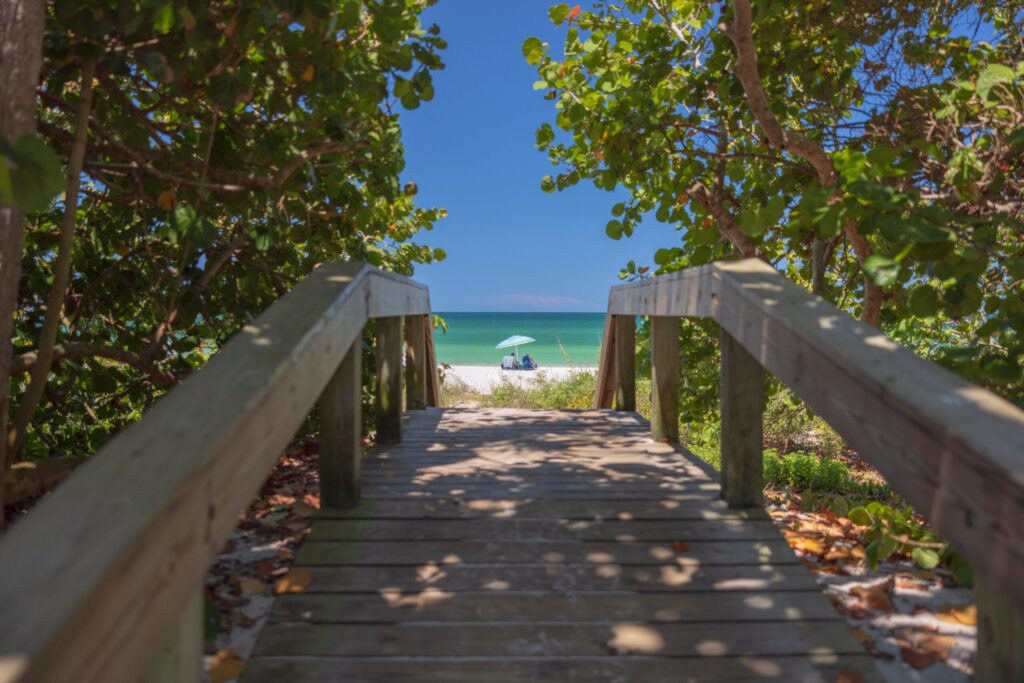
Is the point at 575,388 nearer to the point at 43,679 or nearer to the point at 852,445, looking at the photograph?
the point at 852,445

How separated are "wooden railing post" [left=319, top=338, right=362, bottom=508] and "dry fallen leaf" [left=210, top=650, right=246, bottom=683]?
894 mm

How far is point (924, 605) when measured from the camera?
220 centimetres

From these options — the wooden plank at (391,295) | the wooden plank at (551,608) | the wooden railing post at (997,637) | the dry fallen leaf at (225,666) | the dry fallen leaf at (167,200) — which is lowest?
the dry fallen leaf at (225,666)

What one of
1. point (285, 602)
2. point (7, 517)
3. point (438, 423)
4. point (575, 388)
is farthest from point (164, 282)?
point (575, 388)

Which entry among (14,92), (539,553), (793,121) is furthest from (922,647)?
(793,121)

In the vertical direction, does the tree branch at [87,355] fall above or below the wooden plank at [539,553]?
above

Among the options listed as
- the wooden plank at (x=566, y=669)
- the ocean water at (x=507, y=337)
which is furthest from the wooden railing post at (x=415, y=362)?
the ocean water at (x=507, y=337)

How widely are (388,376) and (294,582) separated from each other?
1803 mm

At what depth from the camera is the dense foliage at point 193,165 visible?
279 centimetres

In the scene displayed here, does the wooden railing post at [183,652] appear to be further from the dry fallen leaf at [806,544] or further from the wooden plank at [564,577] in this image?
the dry fallen leaf at [806,544]

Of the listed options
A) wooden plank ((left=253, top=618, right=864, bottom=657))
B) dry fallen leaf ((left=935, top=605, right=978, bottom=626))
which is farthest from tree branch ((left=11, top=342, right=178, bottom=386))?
dry fallen leaf ((left=935, top=605, right=978, bottom=626))

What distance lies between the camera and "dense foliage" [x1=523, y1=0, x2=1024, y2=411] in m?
3.71

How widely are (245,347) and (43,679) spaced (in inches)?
37.7

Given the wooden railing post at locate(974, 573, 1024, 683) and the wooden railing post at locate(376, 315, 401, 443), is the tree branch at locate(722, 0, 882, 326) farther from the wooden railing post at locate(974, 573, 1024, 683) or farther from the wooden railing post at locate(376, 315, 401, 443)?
the wooden railing post at locate(974, 573, 1024, 683)
